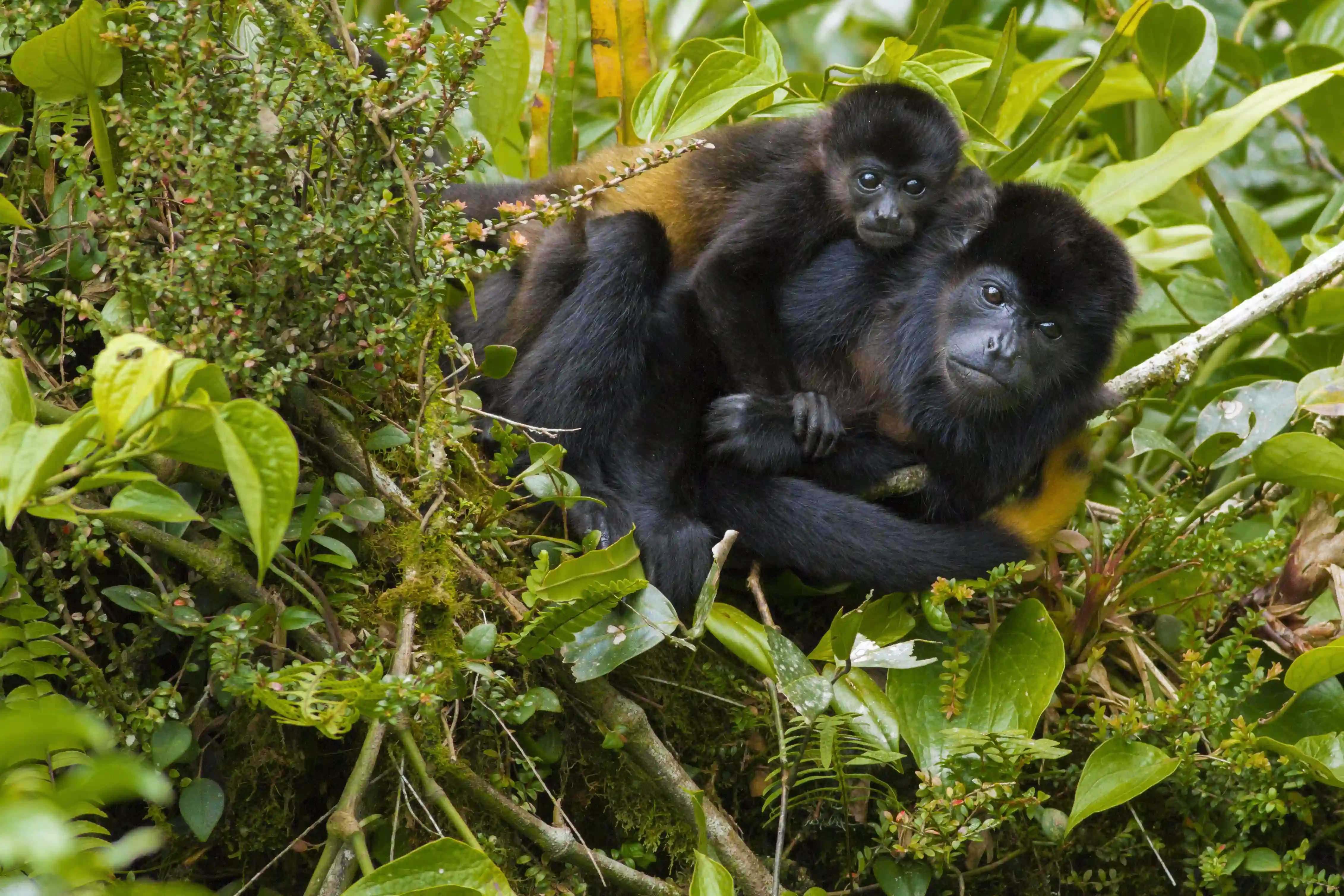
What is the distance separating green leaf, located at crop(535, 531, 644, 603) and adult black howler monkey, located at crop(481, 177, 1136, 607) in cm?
38

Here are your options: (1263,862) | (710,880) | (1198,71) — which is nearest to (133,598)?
(710,880)

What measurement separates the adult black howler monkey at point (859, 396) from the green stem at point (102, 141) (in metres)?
1.03

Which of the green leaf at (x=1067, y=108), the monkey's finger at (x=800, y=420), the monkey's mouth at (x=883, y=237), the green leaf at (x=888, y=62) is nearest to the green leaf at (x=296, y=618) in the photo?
the monkey's finger at (x=800, y=420)

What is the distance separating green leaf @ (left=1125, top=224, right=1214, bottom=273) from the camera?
143 inches

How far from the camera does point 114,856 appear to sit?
33.0 inches

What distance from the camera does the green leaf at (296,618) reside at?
1832mm

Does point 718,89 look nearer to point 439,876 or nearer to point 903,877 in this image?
point 903,877

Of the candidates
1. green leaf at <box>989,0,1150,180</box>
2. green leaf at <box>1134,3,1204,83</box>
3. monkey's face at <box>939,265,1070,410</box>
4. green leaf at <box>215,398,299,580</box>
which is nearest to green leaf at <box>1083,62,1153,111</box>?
green leaf at <box>1134,3,1204,83</box>

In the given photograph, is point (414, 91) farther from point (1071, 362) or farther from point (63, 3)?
point (1071, 362)

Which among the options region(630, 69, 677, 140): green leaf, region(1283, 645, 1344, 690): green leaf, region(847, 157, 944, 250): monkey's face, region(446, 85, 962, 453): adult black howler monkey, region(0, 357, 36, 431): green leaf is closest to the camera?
region(0, 357, 36, 431): green leaf

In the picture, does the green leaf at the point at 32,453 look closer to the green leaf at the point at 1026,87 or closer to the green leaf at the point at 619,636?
the green leaf at the point at 619,636

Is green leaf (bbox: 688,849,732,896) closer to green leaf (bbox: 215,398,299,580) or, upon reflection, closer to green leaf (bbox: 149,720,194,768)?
green leaf (bbox: 149,720,194,768)

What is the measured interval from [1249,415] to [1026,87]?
142cm

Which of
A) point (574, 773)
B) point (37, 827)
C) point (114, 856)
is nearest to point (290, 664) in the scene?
point (574, 773)
